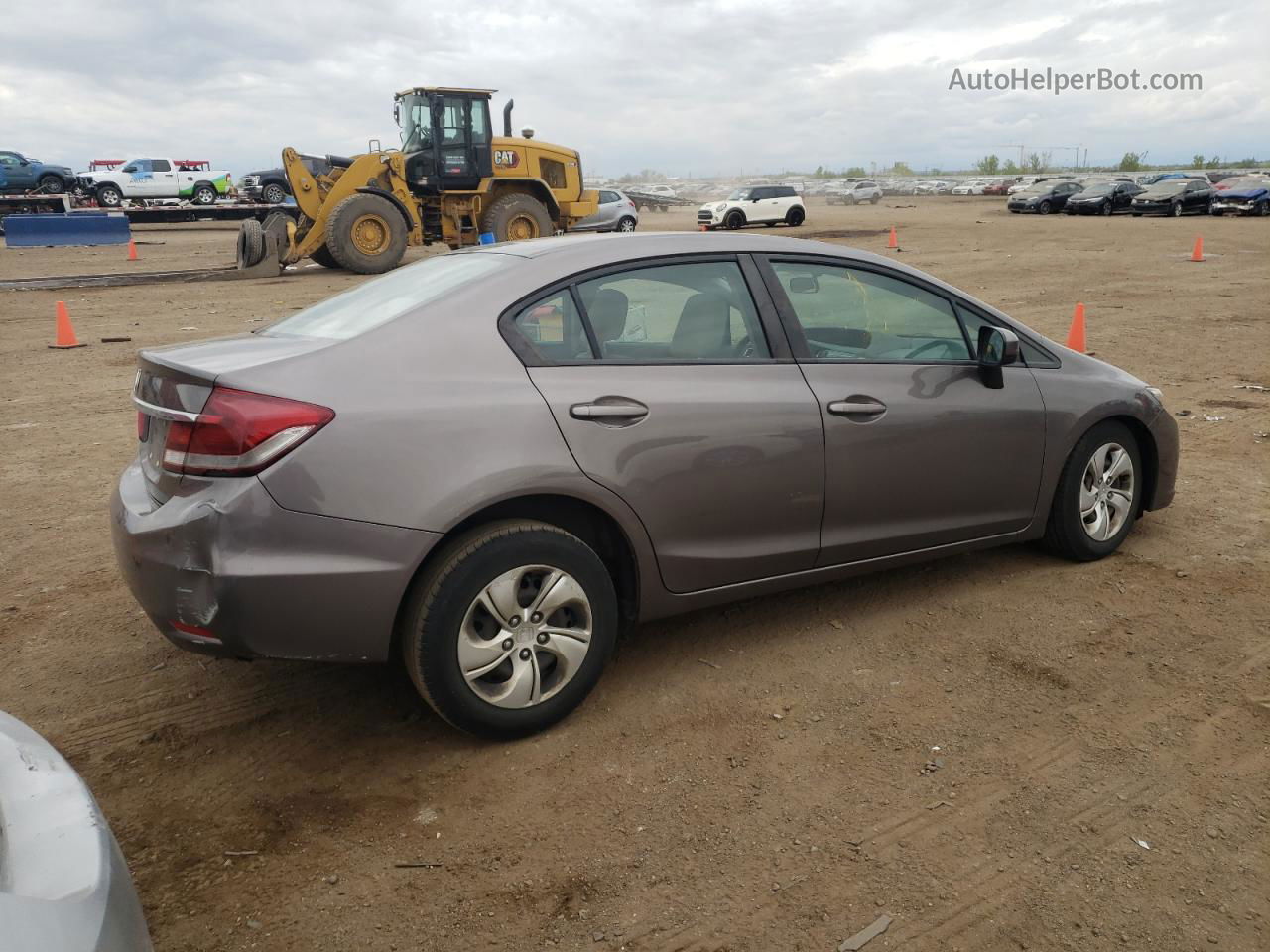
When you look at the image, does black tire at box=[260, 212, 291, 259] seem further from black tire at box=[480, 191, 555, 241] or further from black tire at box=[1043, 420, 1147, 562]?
black tire at box=[1043, 420, 1147, 562]

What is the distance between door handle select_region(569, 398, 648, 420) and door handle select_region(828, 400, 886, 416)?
0.82 meters

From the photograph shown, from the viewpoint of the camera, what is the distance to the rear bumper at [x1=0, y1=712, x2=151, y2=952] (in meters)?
1.42

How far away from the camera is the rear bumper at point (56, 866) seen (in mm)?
1418

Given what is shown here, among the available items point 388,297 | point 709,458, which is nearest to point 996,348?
point 709,458

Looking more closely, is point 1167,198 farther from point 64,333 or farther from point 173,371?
point 173,371

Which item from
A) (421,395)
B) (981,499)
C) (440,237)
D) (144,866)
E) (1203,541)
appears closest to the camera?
(144,866)

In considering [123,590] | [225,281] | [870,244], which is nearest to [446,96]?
[225,281]

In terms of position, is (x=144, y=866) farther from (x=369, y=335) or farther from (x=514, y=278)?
(x=514, y=278)

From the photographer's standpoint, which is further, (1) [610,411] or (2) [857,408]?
(2) [857,408]

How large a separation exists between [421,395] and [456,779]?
1.19 metres

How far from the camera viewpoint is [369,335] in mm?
3291

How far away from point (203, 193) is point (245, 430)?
46740mm

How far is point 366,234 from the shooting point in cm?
1950

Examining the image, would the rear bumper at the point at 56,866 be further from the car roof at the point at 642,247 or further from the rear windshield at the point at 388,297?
the car roof at the point at 642,247
